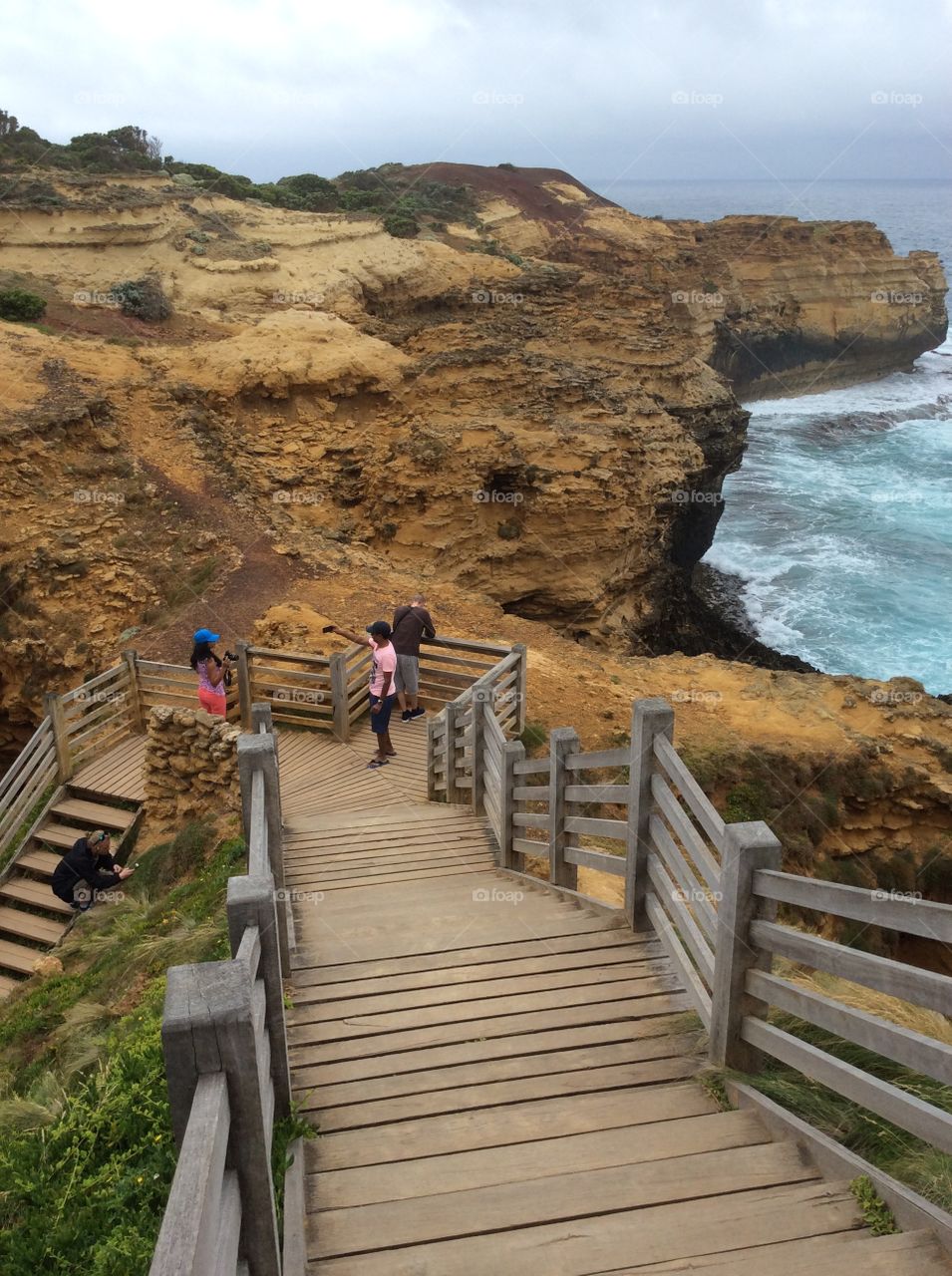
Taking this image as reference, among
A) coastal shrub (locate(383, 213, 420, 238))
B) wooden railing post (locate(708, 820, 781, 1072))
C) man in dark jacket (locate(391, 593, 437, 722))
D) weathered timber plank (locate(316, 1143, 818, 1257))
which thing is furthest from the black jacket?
coastal shrub (locate(383, 213, 420, 238))

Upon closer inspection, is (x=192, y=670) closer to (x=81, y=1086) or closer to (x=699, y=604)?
(x=81, y=1086)

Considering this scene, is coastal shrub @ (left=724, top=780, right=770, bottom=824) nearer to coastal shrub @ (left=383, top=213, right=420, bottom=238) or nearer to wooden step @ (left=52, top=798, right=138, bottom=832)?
wooden step @ (left=52, top=798, right=138, bottom=832)

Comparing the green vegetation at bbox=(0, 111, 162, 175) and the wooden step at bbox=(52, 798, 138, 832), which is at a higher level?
the green vegetation at bbox=(0, 111, 162, 175)

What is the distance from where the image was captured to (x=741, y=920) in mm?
3748

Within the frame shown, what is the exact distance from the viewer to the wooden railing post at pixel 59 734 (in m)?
11.8

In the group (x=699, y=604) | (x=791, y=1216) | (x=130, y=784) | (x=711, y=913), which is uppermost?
(x=711, y=913)

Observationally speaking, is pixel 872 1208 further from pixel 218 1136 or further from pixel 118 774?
pixel 118 774

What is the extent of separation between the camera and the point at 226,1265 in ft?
7.25

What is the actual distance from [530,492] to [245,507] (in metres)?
6.60

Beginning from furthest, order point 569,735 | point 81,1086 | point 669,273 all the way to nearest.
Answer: point 669,273
point 569,735
point 81,1086

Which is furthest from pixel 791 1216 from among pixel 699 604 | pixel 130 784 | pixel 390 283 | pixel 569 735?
pixel 390 283

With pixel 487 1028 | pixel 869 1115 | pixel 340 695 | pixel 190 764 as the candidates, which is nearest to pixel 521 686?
pixel 340 695

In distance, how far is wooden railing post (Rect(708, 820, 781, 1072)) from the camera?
12.1ft

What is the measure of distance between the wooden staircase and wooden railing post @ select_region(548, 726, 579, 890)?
21.7 ft
